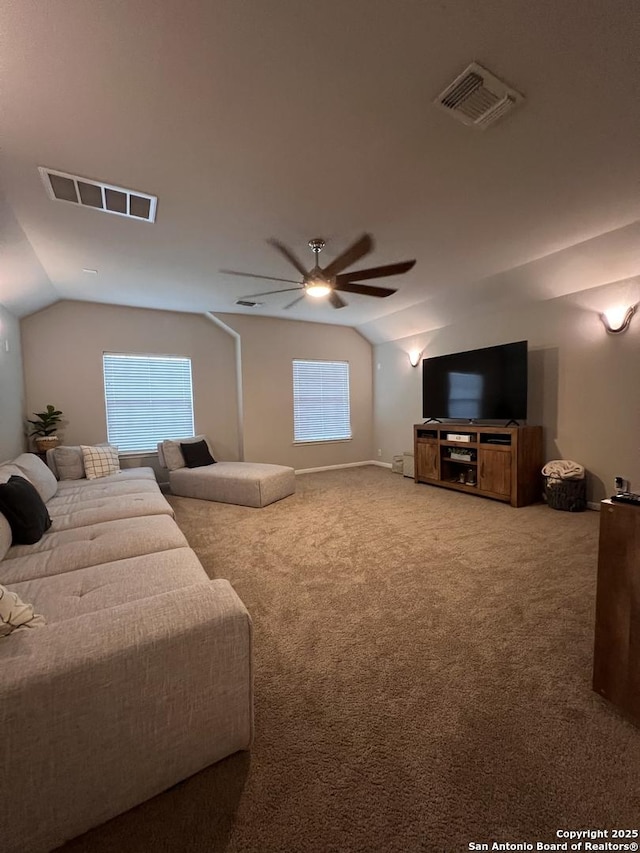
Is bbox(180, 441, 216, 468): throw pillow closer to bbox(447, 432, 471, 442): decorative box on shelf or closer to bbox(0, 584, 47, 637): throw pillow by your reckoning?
bbox(447, 432, 471, 442): decorative box on shelf

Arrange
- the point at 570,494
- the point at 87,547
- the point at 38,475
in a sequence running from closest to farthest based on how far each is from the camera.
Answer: the point at 87,547 < the point at 38,475 < the point at 570,494

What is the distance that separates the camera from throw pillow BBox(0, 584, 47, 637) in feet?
3.44

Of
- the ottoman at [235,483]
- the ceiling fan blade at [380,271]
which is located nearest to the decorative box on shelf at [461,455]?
the ottoman at [235,483]

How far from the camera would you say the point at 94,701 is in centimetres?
97

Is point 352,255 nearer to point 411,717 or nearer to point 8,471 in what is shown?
point 411,717

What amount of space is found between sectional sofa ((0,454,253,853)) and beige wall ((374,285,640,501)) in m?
4.22

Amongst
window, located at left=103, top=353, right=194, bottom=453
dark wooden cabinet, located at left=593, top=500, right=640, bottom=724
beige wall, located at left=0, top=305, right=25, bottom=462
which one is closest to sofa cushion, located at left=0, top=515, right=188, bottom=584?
beige wall, located at left=0, top=305, right=25, bottom=462

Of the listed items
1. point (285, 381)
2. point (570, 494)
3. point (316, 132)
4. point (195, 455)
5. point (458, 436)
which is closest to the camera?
point (316, 132)

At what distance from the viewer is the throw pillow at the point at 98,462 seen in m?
4.25

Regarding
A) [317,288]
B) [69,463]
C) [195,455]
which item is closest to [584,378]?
[317,288]

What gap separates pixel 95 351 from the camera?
4.92 m

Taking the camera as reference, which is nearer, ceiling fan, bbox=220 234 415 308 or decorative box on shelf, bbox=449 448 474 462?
ceiling fan, bbox=220 234 415 308

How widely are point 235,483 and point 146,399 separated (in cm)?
220

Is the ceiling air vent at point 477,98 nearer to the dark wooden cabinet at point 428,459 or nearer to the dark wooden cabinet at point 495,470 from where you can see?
the dark wooden cabinet at point 495,470
